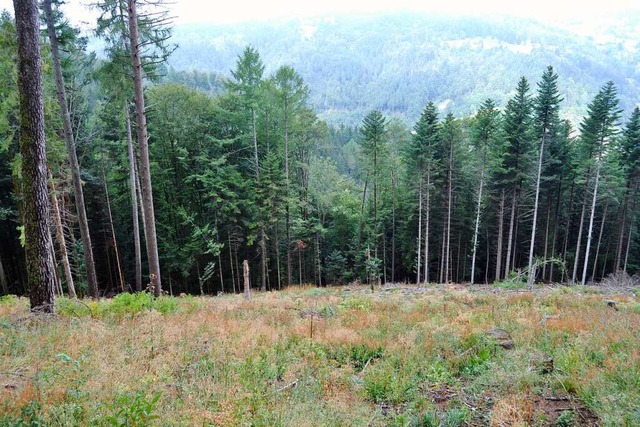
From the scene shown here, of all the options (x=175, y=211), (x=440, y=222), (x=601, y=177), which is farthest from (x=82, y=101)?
(x=601, y=177)

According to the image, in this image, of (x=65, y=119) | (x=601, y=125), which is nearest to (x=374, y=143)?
(x=601, y=125)

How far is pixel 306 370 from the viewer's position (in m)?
6.22

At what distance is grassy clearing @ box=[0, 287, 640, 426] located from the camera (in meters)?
4.44

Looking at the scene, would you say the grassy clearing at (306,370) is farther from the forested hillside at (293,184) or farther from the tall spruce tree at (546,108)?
the tall spruce tree at (546,108)

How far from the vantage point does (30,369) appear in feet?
16.9

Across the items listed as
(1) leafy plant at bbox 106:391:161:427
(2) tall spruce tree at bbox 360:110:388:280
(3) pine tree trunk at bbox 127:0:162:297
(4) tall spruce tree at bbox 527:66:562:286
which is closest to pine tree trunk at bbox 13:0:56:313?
(3) pine tree trunk at bbox 127:0:162:297

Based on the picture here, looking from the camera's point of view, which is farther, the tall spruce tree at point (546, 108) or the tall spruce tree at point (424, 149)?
the tall spruce tree at point (424, 149)

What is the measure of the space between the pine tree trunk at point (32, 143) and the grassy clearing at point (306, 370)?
1.27 meters

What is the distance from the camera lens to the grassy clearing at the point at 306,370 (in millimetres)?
4441

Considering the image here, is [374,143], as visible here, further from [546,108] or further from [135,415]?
[135,415]

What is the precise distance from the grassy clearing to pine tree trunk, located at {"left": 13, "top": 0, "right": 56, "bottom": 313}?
127cm

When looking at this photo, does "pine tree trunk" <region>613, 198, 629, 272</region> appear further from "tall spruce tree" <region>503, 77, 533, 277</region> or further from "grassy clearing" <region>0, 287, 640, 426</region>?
"grassy clearing" <region>0, 287, 640, 426</region>

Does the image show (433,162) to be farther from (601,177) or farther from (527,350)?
(527,350)

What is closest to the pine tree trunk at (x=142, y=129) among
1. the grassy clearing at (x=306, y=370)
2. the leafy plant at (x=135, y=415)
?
the grassy clearing at (x=306, y=370)
